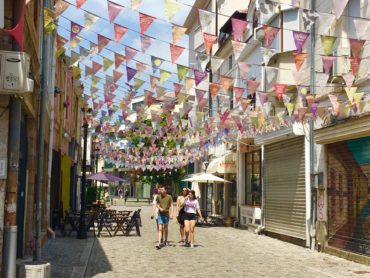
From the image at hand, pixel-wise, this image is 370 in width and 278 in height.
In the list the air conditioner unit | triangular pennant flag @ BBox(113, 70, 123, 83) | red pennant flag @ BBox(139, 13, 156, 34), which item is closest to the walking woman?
triangular pennant flag @ BBox(113, 70, 123, 83)

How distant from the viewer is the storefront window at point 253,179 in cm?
2300

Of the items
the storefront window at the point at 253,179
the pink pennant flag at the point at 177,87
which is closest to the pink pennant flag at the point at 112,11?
the pink pennant flag at the point at 177,87

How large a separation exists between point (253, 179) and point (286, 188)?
16.4 ft

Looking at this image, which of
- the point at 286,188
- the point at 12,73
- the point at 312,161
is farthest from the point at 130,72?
the point at 286,188

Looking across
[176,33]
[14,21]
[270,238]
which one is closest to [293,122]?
[270,238]

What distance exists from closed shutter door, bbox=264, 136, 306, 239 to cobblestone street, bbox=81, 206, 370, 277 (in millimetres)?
929

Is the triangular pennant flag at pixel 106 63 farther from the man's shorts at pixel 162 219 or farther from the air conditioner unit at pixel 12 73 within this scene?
the man's shorts at pixel 162 219

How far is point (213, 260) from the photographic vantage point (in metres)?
13.3

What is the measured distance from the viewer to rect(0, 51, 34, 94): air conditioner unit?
789 centimetres

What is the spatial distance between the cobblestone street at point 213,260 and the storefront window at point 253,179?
481 cm

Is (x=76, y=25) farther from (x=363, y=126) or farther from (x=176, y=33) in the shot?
(x=363, y=126)

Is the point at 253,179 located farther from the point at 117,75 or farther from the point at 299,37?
the point at 299,37

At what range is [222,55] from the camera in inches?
1172

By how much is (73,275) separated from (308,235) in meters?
8.57
